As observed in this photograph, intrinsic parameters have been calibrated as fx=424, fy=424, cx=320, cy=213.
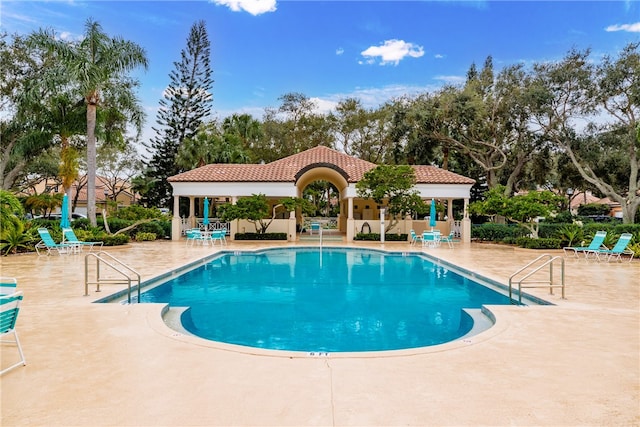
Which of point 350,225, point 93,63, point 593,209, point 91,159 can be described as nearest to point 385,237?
point 350,225

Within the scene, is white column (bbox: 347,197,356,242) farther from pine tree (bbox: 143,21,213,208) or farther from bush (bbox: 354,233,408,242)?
pine tree (bbox: 143,21,213,208)

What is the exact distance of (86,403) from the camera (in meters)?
3.28

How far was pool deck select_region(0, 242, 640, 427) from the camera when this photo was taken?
10.2ft

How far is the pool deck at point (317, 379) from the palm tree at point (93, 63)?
16.2m

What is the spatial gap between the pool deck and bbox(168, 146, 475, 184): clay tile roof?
17041mm

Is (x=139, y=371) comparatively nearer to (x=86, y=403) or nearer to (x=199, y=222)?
(x=86, y=403)

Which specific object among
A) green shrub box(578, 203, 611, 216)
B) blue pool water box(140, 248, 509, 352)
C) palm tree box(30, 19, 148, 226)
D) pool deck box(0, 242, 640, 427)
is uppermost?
palm tree box(30, 19, 148, 226)

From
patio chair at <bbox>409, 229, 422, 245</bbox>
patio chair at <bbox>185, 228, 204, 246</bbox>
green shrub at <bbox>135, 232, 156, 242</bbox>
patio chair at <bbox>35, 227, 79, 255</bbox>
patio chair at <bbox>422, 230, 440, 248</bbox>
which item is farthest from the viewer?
green shrub at <bbox>135, 232, 156, 242</bbox>

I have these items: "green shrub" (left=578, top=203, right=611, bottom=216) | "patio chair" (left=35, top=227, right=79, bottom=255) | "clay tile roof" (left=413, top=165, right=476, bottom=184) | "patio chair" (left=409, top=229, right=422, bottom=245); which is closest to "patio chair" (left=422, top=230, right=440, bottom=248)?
"patio chair" (left=409, top=229, right=422, bottom=245)

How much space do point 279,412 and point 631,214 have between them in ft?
88.8

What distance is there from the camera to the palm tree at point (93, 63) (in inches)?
751

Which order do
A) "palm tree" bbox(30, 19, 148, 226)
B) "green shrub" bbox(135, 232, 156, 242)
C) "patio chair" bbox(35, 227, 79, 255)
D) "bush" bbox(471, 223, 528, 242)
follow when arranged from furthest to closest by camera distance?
1. "green shrub" bbox(135, 232, 156, 242)
2. "bush" bbox(471, 223, 528, 242)
3. "palm tree" bbox(30, 19, 148, 226)
4. "patio chair" bbox(35, 227, 79, 255)

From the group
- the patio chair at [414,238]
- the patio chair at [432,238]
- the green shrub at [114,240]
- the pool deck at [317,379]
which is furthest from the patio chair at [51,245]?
the patio chair at [414,238]

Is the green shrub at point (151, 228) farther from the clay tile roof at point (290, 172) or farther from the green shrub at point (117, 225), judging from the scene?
the clay tile roof at point (290, 172)
